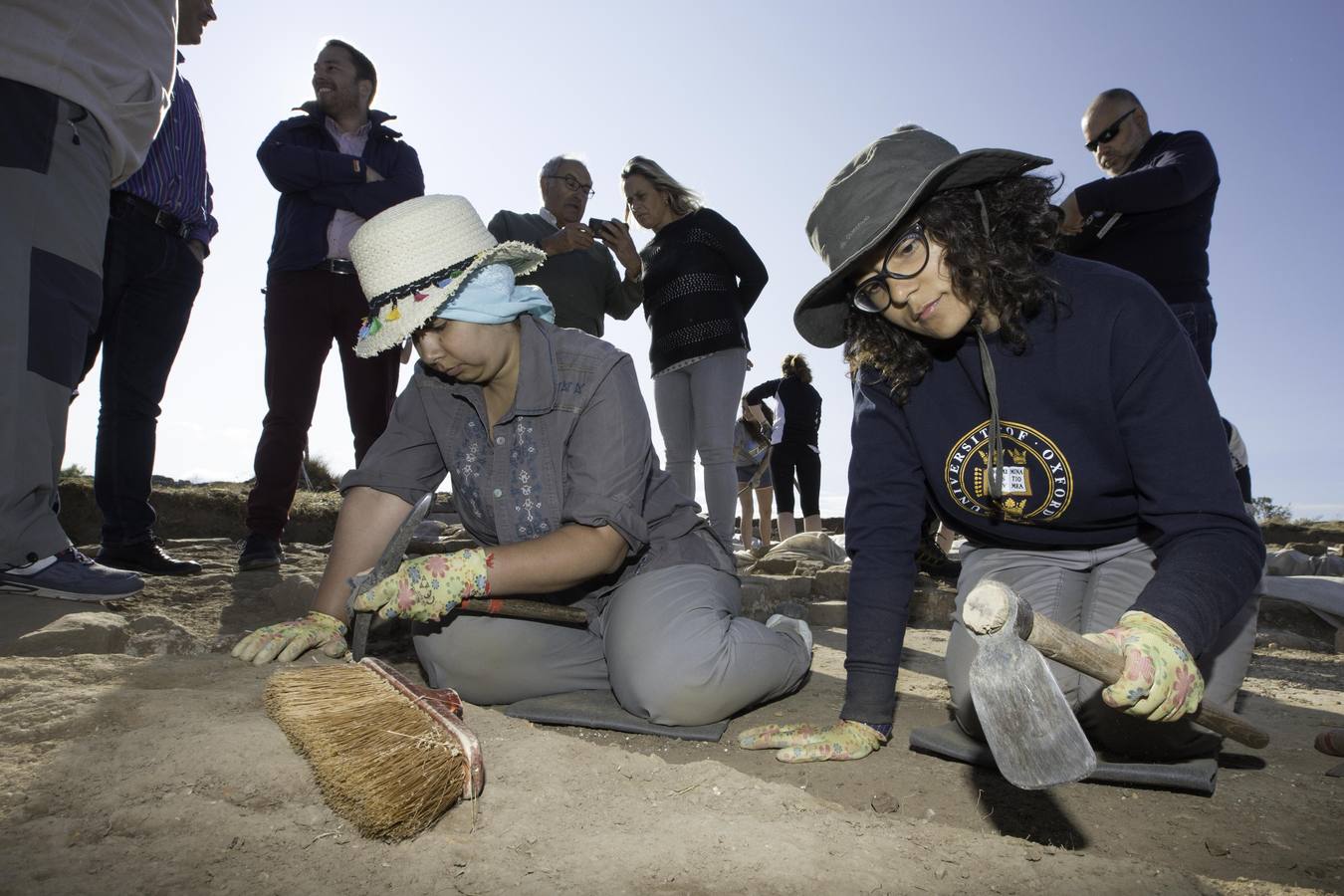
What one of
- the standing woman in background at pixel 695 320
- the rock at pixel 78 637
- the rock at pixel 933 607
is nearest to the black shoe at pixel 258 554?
the rock at pixel 78 637

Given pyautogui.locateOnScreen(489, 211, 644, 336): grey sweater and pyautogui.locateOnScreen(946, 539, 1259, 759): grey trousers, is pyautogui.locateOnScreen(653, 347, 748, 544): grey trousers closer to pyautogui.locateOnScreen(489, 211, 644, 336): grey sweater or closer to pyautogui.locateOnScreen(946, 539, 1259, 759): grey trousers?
pyautogui.locateOnScreen(489, 211, 644, 336): grey sweater

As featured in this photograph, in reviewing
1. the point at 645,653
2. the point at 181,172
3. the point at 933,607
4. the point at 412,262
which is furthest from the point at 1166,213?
the point at 181,172

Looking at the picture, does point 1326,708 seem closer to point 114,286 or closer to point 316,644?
point 316,644

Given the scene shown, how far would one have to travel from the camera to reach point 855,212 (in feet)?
6.39

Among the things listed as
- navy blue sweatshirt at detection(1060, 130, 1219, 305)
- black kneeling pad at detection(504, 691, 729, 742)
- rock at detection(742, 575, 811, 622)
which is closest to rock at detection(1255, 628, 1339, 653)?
navy blue sweatshirt at detection(1060, 130, 1219, 305)

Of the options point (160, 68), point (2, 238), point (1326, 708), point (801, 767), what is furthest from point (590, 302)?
point (1326, 708)

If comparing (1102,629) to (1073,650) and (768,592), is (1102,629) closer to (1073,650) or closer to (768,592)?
(1073,650)

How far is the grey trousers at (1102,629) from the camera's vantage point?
2.18 m

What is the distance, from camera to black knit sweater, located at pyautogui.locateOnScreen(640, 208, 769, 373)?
407 centimetres

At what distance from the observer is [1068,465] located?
2.08 m

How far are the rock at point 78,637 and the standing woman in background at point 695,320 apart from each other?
2.25 meters

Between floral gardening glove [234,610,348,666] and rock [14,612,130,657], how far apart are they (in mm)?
385

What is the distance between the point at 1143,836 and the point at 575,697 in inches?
59.9

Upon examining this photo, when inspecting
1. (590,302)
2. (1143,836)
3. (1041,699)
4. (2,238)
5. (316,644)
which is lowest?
(1143,836)
